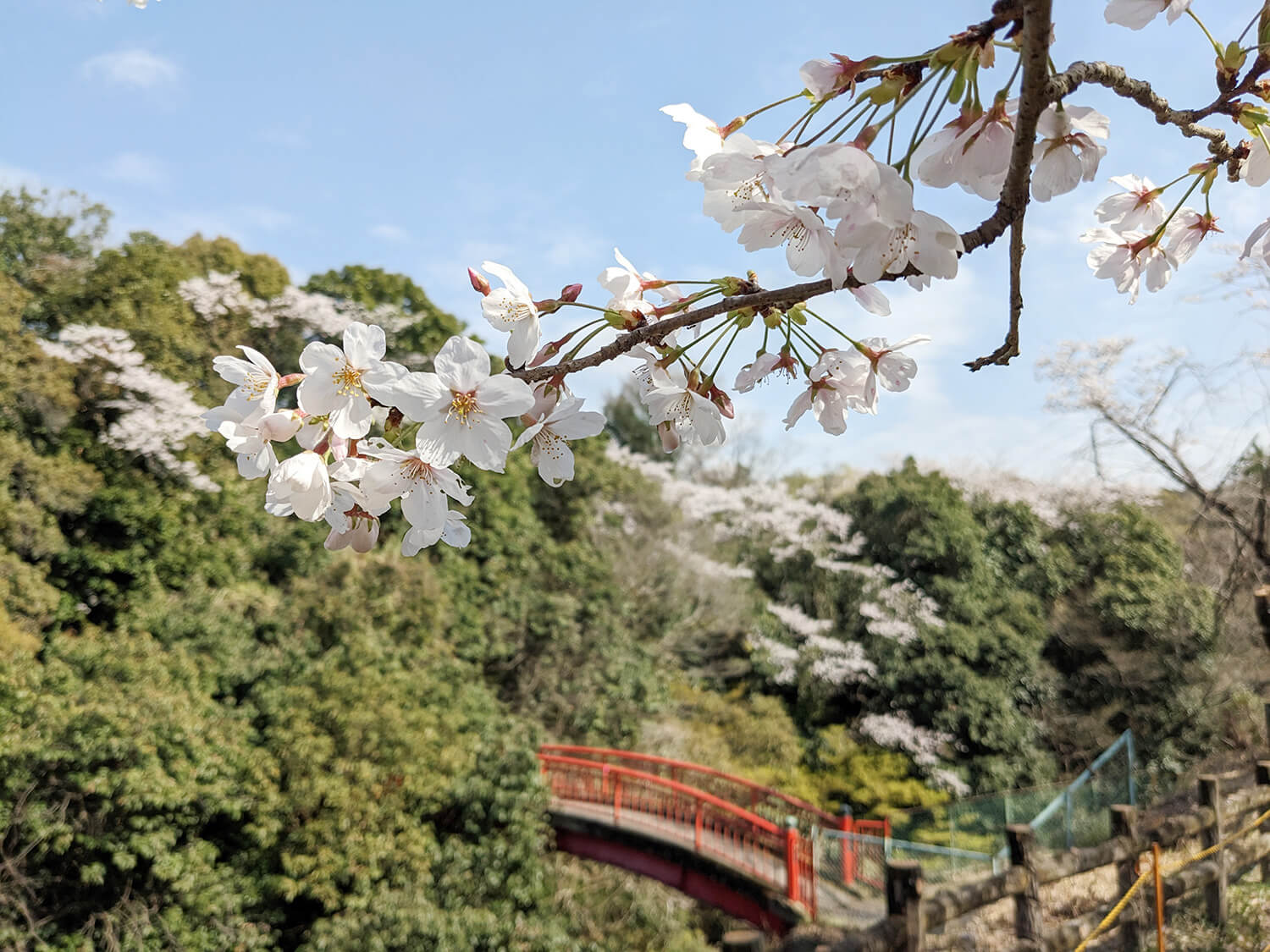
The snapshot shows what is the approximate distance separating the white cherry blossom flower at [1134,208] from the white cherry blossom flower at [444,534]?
Answer: 710 mm

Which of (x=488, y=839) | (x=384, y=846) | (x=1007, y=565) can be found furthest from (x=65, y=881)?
(x=1007, y=565)

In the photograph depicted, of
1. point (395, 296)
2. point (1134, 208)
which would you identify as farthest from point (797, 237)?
point (395, 296)

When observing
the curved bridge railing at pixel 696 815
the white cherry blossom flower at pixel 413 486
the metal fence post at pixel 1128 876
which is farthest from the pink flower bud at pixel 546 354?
the curved bridge railing at pixel 696 815

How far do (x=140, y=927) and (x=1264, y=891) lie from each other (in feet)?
23.0

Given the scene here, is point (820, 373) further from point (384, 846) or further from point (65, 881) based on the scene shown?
point (65, 881)

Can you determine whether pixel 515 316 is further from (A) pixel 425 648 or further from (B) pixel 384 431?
(A) pixel 425 648

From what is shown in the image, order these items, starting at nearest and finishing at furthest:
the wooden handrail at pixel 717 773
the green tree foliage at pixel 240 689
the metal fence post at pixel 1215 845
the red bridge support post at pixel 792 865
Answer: the metal fence post at pixel 1215 845, the green tree foliage at pixel 240 689, the red bridge support post at pixel 792 865, the wooden handrail at pixel 717 773

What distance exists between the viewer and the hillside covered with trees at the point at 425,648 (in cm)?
668

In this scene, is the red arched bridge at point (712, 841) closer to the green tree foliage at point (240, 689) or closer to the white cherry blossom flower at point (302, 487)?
the green tree foliage at point (240, 689)

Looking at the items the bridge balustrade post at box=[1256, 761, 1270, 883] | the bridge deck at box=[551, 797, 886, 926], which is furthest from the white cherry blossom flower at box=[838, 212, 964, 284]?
the bridge deck at box=[551, 797, 886, 926]

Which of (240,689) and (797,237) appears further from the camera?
(240,689)

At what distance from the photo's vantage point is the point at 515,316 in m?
0.70

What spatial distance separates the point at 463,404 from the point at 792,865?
25.4 ft

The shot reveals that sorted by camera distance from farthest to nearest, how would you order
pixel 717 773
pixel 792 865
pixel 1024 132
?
pixel 717 773 → pixel 792 865 → pixel 1024 132
